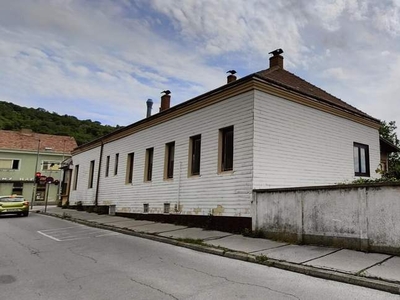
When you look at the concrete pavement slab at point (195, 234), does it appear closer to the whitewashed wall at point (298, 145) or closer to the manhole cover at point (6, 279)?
the whitewashed wall at point (298, 145)

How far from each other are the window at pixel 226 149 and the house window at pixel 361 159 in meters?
6.58

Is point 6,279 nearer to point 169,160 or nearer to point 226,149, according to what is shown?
point 226,149

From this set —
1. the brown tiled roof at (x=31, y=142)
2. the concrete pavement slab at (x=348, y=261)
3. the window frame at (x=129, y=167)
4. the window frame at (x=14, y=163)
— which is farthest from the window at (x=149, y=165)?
the window frame at (x=14, y=163)

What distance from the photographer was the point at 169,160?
15.4 m

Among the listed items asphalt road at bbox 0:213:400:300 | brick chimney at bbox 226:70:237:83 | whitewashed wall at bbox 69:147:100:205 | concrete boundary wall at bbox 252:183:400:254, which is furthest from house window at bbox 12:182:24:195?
concrete boundary wall at bbox 252:183:400:254

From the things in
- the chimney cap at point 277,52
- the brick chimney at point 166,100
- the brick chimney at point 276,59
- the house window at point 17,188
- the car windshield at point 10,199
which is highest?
the chimney cap at point 277,52

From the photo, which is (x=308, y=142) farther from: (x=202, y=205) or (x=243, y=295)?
(x=243, y=295)

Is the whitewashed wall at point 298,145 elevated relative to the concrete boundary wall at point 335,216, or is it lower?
elevated

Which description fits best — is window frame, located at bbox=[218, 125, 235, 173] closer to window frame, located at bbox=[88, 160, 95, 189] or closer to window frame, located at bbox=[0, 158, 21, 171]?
window frame, located at bbox=[88, 160, 95, 189]

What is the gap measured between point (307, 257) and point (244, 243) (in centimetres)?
227

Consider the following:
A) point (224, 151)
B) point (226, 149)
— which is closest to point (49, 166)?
point (224, 151)

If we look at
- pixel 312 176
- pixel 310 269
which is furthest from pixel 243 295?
pixel 312 176

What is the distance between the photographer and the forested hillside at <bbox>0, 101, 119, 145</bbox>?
56.6m

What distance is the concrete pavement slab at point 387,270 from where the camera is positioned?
554 cm
